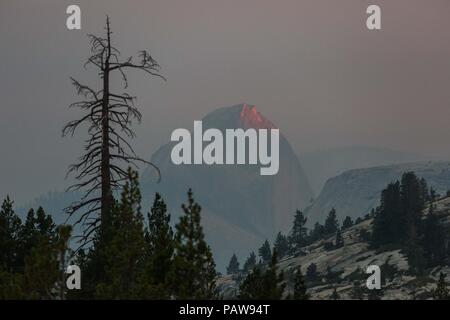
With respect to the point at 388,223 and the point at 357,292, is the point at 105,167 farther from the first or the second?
the point at 388,223

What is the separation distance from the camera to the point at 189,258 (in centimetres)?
3184

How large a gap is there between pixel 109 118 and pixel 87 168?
2.36 m

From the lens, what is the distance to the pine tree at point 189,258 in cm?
3130

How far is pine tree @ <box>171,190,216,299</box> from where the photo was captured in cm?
3130

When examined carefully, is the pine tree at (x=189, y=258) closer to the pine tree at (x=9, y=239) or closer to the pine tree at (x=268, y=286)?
the pine tree at (x=268, y=286)

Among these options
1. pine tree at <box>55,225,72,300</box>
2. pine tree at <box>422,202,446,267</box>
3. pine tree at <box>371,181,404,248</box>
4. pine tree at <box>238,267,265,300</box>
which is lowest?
pine tree at <box>238,267,265,300</box>

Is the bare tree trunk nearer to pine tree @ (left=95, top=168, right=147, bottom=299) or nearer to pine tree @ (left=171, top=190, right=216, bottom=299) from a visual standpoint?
pine tree @ (left=95, top=168, right=147, bottom=299)

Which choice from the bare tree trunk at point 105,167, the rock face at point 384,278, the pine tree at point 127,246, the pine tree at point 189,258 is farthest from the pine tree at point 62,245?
the rock face at point 384,278

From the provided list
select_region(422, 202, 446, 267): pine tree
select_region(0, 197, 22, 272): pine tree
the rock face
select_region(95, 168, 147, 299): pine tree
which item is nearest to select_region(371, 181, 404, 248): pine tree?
the rock face

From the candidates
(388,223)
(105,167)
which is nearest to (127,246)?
(105,167)
